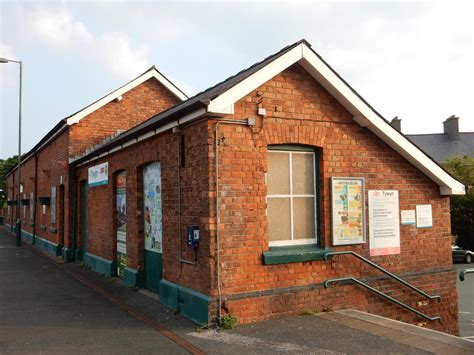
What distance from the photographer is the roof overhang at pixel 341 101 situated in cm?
677

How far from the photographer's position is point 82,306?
8398 mm

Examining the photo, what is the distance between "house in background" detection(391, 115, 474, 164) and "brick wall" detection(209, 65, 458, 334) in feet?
112

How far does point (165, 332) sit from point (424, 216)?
18.5 ft

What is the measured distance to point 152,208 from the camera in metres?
9.05

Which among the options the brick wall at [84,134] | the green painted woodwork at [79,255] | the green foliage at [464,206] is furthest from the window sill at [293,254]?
the green foliage at [464,206]

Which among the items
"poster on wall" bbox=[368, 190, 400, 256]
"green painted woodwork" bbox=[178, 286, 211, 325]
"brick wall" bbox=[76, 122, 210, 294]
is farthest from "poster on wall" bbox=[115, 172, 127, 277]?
"poster on wall" bbox=[368, 190, 400, 256]

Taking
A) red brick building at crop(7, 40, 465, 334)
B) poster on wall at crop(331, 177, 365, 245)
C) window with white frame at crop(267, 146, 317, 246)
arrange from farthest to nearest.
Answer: poster on wall at crop(331, 177, 365, 245) < window with white frame at crop(267, 146, 317, 246) < red brick building at crop(7, 40, 465, 334)

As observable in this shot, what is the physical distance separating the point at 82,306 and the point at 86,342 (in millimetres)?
2434

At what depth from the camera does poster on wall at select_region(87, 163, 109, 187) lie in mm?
11602

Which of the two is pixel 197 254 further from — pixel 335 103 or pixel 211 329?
pixel 335 103

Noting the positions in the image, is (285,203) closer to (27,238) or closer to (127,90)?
(127,90)

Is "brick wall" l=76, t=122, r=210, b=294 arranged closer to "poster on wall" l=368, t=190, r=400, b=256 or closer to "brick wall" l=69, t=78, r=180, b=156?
"poster on wall" l=368, t=190, r=400, b=256

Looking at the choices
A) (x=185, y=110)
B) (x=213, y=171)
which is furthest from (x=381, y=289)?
(x=185, y=110)

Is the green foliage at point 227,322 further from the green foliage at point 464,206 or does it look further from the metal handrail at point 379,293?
the green foliage at point 464,206
